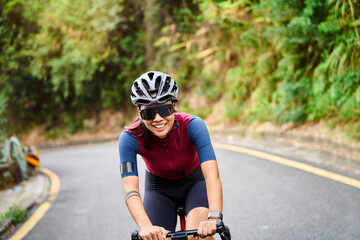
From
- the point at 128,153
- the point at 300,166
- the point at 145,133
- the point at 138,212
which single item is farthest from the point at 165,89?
the point at 300,166

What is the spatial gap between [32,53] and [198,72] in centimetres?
903

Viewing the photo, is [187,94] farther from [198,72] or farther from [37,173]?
[37,173]

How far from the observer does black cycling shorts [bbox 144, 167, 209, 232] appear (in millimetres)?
2926

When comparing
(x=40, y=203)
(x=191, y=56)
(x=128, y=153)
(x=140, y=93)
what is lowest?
(x=40, y=203)

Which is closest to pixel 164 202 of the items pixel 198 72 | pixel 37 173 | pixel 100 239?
pixel 100 239

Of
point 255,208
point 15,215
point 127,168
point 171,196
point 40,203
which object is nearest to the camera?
point 127,168

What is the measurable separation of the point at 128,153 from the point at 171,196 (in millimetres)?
622

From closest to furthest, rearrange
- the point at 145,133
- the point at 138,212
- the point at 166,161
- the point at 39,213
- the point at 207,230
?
the point at 207,230 < the point at 138,212 < the point at 145,133 < the point at 166,161 < the point at 39,213

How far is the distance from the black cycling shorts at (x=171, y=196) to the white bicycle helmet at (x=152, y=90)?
0.85 metres

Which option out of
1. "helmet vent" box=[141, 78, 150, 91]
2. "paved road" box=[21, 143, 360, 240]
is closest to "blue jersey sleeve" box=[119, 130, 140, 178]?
"helmet vent" box=[141, 78, 150, 91]

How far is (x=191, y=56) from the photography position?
15.0m

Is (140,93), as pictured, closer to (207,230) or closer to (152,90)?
(152,90)

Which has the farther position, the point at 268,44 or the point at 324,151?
the point at 268,44

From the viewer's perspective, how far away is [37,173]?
9.70 metres
